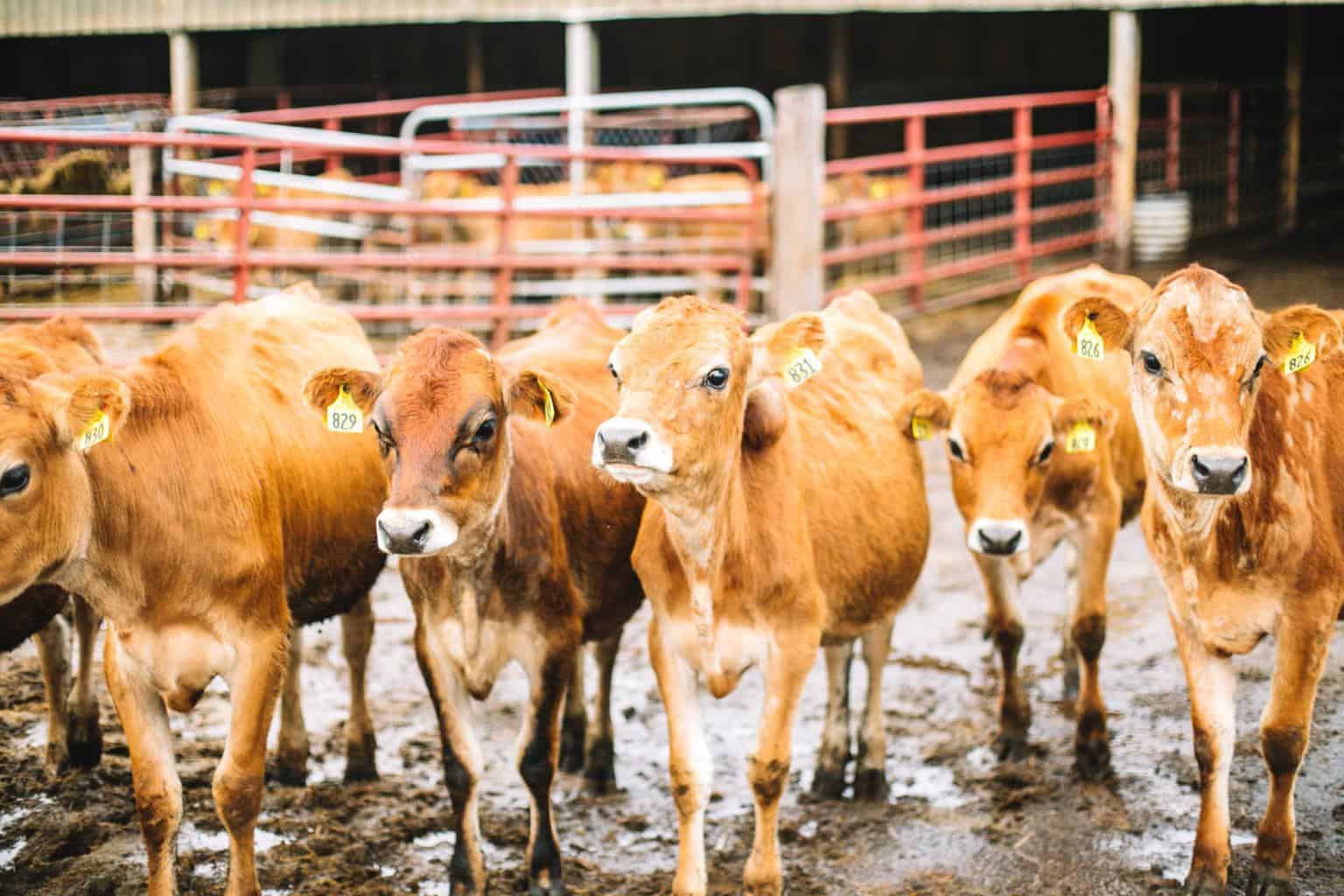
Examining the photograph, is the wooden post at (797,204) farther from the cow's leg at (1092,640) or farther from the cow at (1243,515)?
the cow at (1243,515)

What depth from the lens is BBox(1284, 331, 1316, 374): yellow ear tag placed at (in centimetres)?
440

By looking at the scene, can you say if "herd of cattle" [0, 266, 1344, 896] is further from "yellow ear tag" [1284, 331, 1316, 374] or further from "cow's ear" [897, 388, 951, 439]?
"cow's ear" [897, 388, 951, 439]

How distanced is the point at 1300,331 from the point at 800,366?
56.9 inches

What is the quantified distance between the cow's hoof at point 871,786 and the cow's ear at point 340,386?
7.09 feet

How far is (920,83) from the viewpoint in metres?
21.9

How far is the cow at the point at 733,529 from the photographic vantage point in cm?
419

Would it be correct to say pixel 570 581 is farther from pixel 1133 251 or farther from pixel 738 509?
pixel 1133 251

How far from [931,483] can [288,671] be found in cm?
475

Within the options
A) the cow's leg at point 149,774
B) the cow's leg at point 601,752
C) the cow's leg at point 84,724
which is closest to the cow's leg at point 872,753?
the cow's leg at point 601,752

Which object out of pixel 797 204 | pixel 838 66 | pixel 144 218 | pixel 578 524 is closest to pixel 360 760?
pixel 578 524

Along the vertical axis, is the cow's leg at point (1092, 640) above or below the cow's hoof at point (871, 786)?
above

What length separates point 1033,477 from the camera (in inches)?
211

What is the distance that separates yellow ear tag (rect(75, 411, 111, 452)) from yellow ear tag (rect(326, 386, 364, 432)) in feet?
2.35

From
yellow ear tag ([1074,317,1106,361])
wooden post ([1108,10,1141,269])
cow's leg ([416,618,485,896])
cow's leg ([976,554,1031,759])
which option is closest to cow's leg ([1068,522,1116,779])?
cow's leg ([976,554,1031,759])
